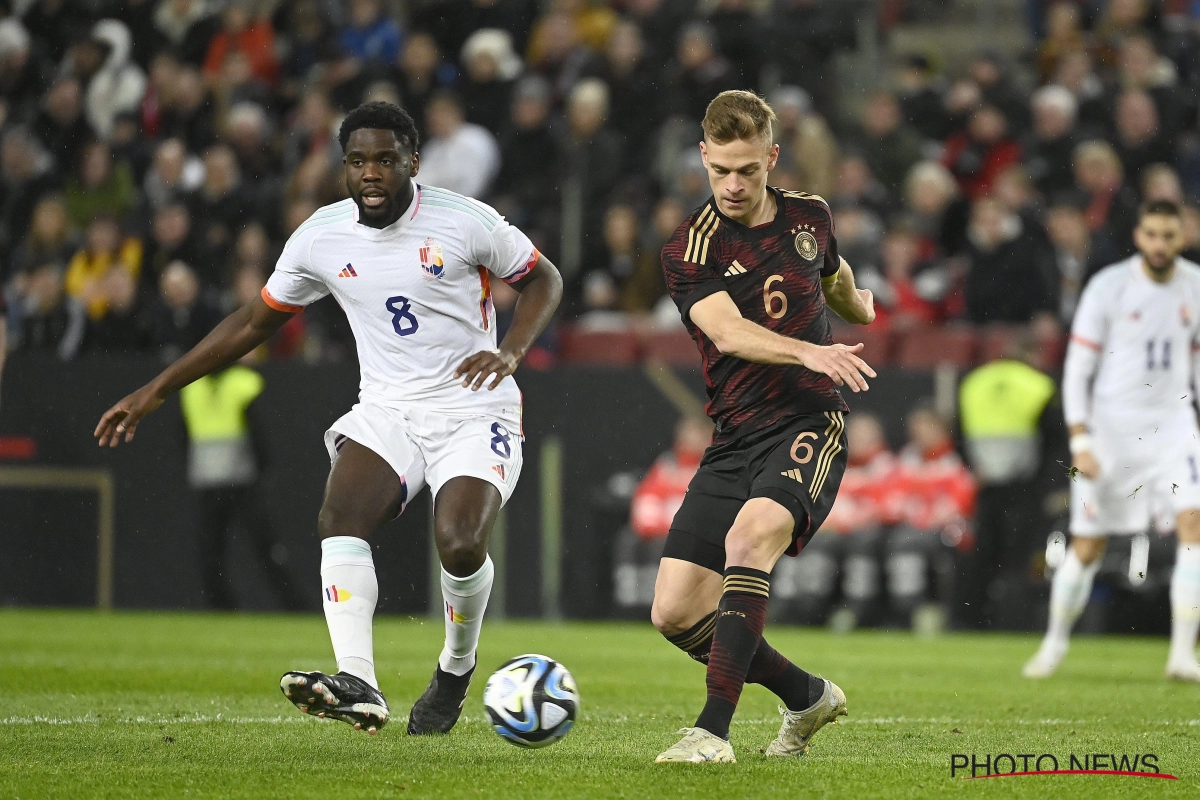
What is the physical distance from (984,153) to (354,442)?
10322mm

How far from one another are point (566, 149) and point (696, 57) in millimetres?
1429

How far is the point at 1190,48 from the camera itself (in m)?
15.2

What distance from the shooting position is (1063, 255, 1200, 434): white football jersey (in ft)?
32.0

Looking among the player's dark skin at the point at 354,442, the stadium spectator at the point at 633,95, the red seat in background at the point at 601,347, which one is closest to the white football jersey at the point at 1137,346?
the player's dark skin at the point at 354,442

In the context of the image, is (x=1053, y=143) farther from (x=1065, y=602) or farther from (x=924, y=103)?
(x=1065, y=602)

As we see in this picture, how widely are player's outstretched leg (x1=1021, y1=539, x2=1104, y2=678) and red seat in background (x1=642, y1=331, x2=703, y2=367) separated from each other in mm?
4714

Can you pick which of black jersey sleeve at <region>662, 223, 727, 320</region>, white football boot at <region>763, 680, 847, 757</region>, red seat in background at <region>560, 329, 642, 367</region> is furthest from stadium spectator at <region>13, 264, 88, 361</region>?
white football boot at <region>763, 680, 847, 757</region>

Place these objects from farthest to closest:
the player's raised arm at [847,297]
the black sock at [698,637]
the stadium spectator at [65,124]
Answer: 1. the stadium spectator at [65,124]
2. the player's raised arm at [847,297]
3. the black sock at [698,637]

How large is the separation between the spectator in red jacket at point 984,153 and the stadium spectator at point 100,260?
739 centimetres

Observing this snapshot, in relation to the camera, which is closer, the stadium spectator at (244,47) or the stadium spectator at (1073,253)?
the stadium spectator at (1073,253)

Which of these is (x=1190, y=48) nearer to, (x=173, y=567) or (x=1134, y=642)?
(x=1134, y=642)

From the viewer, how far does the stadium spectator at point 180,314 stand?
49.3 ft

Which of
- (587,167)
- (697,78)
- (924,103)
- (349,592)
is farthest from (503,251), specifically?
(924,103)

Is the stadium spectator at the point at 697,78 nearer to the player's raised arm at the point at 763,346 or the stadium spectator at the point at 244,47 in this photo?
the stadium spectator at the point at 244,47
